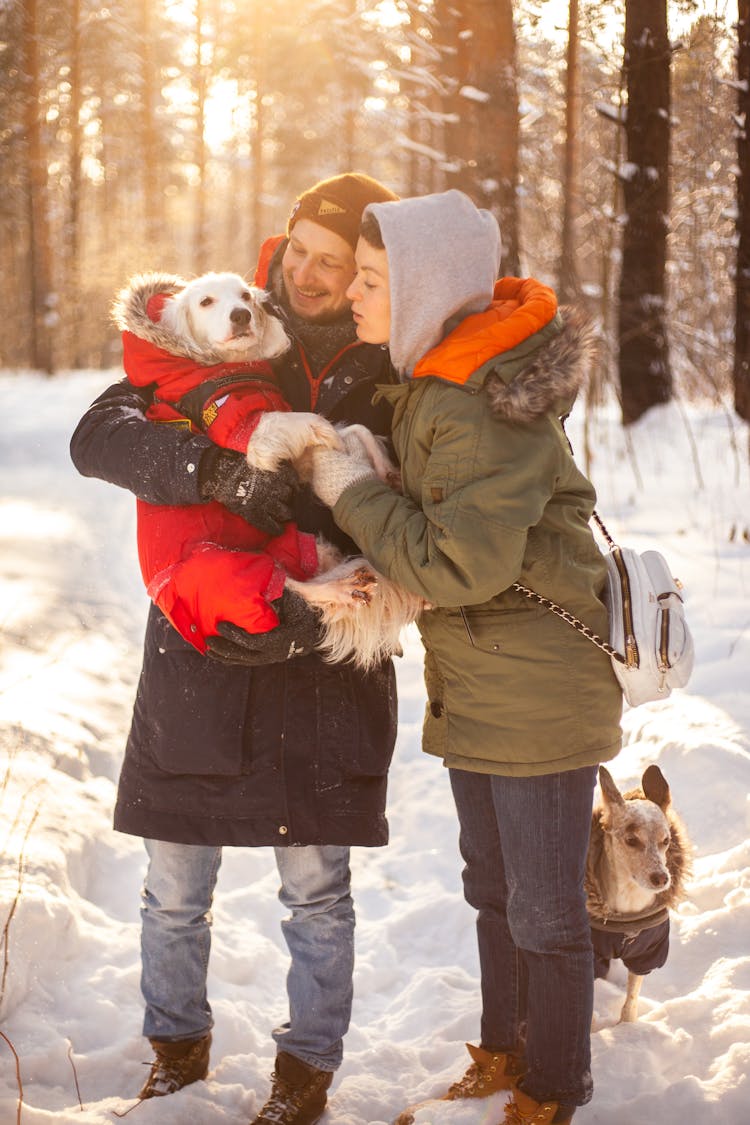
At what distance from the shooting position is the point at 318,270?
8.48ft

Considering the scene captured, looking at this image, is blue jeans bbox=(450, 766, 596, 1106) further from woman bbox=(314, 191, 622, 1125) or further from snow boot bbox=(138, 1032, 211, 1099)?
snow boot bbox=(138, 1032, 211, 1099)

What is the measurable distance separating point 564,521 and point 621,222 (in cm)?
723

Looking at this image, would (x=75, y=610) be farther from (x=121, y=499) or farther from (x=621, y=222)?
(x=621, y=222)

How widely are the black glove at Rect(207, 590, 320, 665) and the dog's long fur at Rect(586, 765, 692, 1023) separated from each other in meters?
1.05

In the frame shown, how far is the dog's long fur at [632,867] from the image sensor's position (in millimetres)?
2775

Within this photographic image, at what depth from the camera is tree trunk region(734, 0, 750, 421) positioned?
6.62m

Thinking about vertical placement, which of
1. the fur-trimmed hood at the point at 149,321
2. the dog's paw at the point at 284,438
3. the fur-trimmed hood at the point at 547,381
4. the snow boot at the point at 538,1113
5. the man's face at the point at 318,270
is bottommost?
the snow boot at the point at 538,1113

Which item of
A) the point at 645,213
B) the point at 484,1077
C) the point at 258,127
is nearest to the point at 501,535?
the point at 484,1077

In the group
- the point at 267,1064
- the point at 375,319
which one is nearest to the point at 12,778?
the point at 267,1064

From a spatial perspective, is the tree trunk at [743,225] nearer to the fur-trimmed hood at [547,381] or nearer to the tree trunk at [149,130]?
the fur-trimmed hood at [547,381]

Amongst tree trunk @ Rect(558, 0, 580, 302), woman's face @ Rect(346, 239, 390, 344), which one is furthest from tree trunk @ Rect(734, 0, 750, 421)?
woman's face @ Rect(346, 239, 390, 344)

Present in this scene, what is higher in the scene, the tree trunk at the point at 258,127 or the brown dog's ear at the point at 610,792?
the tree trunk at the point at 258,127

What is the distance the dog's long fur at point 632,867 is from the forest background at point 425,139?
1403 mm

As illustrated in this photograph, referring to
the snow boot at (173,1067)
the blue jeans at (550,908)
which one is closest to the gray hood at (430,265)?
the blue jeans at (550,908)
